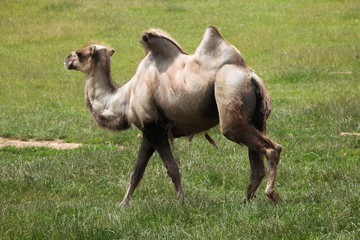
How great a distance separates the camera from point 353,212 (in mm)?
5926

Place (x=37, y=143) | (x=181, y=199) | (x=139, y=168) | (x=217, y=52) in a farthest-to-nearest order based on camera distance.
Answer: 1. (x=37, y=143)
2. (x=139, y=168)
3. (x=181, y=199)
4. (x=217, y=52)

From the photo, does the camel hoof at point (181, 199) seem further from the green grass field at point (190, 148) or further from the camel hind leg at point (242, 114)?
the camel hind leg at point (242, 114)

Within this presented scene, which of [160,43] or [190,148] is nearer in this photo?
[160,43]

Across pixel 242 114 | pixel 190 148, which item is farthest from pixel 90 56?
Result: pixel 242 114

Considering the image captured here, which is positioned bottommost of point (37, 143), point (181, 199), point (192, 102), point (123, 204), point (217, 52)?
point (37, 143)

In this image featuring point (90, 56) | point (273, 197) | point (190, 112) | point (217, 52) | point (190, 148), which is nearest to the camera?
point (273, 197)

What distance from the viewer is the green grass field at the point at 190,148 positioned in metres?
5.91

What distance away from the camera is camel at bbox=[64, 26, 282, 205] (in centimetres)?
634

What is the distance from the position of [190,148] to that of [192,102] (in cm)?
346

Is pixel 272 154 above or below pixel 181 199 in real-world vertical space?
above

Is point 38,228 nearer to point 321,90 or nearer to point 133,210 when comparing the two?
point 133,210

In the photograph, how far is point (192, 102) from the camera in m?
6.71

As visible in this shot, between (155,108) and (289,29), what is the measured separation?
17.3 metres

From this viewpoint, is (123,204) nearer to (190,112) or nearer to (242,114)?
(190,112)
